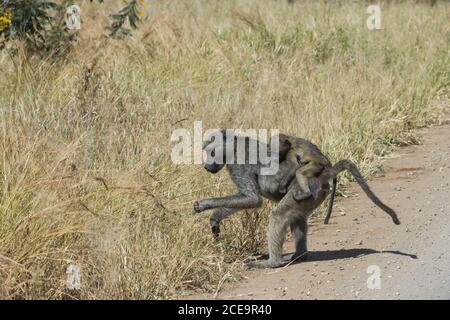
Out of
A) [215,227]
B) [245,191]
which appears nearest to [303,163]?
[245,191]

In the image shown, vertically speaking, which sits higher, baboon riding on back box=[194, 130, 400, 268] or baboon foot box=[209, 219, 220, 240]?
baboon riding on back box=[194, 130, 400, 268]

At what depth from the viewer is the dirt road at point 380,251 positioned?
6.30 m

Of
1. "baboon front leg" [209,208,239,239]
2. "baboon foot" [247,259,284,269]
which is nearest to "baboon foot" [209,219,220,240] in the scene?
"baboon front leg" [209,208,239,239]

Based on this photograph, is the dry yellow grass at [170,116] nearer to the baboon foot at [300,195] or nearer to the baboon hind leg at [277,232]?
the baboon hind leg at [277,232]

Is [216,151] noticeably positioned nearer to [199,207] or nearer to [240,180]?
[240,180]

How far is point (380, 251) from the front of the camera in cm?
723

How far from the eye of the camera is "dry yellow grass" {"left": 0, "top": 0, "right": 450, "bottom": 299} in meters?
6.32

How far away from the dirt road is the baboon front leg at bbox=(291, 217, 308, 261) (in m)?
0.08

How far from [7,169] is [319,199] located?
216 cm

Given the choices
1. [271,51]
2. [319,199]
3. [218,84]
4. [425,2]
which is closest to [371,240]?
[319,199]

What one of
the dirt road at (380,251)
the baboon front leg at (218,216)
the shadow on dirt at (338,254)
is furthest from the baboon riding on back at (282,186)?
the dirt road at (380,251)

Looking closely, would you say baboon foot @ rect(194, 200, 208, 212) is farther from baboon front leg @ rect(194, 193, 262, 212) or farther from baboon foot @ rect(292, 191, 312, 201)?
baboon foot @ rect(292, 191, 312, 201)

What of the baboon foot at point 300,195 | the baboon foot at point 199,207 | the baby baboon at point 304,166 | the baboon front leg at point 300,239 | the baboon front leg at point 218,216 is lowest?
the baboon front leg at point 300,239

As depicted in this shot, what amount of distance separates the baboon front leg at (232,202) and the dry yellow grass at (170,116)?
183mm
